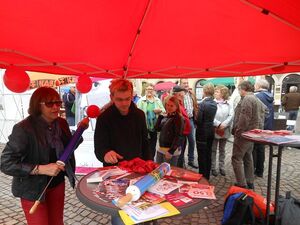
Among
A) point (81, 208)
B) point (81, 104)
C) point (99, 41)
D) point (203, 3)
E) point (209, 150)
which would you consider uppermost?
point (203, 3)

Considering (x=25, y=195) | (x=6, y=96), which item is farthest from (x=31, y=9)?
(x=6, y=96)

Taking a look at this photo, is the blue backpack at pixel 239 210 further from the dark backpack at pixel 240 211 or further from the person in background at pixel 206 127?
the person in background at pixel 206 127

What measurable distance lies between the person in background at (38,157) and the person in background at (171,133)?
201 centimetres

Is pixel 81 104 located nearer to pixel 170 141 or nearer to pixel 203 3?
pixel 170 141

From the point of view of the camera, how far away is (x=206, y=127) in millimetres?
4559

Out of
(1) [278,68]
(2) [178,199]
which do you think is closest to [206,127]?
(1) [278,68]

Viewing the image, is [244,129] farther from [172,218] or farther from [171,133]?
[172,218]

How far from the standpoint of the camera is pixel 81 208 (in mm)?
3928

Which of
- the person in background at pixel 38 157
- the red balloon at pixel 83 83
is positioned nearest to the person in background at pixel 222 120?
the red balloon at pixel 83 83

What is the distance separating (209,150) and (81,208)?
7.90 feet

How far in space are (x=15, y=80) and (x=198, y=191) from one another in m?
2.17

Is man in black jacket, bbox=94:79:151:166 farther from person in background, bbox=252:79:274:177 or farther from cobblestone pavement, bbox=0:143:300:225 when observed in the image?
person in background, bbox=252:79:274:177

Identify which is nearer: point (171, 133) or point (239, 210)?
point (239, 210)

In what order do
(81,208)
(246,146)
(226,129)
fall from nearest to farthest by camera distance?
(81,208) < (246,146) < (226,129)
